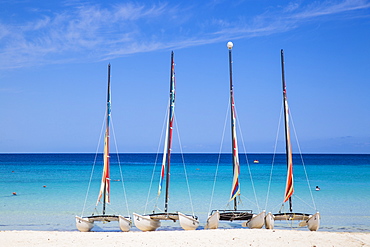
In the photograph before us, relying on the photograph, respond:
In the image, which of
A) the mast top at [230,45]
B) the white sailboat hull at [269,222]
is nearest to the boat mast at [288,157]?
the white sailboat hull at [269,222]

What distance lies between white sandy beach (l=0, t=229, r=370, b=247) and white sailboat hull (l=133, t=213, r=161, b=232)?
147 centimetres

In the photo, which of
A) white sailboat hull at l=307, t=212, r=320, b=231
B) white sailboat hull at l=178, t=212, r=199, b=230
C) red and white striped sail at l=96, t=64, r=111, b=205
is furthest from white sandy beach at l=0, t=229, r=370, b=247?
Result: red and white striped sail at l=96, t=64, r=111, b=205

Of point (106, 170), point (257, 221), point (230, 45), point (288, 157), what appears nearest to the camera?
point (257, 221)

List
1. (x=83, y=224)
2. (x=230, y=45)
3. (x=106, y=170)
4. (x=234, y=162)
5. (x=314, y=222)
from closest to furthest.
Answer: (x=314, y=222) → (x=83, y=224) → (x=106, y=170) → (x=234, y=162) → (x=230, y=45)

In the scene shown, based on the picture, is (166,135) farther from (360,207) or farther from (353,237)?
(360,207)

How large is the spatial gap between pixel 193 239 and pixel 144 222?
13.4ft

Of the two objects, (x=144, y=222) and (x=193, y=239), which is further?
(x=144, y=222)

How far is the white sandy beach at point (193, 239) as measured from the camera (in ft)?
54.3

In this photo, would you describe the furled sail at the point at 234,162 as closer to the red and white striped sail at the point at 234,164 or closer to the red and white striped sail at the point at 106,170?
the red and white striped sail at the point at 234,164

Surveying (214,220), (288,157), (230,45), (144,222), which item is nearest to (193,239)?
(214,220)

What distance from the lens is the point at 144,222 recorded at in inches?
811

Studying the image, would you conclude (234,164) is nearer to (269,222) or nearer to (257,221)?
(257,221)

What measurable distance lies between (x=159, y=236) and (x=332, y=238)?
7260mm

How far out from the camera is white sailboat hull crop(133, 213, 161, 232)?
20469 millimetres
